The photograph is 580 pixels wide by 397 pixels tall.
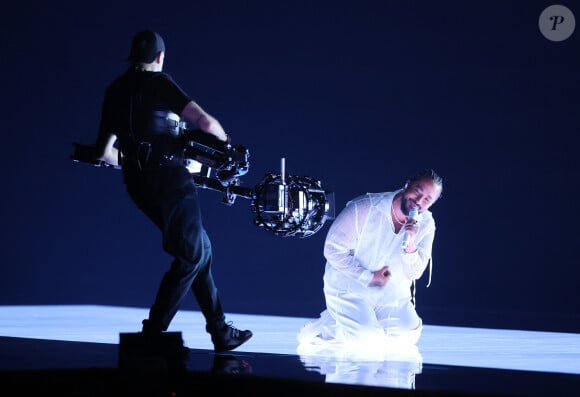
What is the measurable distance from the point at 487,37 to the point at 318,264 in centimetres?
235

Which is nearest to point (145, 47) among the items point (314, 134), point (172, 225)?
point (172, 225)

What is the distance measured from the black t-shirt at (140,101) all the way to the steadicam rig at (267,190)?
0.55 feet

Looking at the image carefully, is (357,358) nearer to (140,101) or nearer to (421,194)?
(421,194)

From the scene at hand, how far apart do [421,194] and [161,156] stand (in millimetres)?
1402

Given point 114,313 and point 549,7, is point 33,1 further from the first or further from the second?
point 549,7

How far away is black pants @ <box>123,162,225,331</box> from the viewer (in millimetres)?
3805

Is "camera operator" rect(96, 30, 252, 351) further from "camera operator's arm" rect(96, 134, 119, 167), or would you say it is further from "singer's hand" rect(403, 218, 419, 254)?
"singer's hand" rect(403, 218, 419, 254)

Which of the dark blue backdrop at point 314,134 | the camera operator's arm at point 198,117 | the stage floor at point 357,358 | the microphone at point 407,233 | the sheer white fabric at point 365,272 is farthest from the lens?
the dark blue backdrop at point 314,134

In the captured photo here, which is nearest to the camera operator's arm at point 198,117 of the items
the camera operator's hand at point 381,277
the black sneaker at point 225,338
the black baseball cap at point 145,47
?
the black baseball cap at point 145,47

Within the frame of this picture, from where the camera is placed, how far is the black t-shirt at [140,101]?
3805 mm

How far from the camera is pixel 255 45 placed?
779cm

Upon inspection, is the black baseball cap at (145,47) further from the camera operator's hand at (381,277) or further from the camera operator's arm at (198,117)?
the camera operator's hand at (381,277)

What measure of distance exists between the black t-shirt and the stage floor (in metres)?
0.96

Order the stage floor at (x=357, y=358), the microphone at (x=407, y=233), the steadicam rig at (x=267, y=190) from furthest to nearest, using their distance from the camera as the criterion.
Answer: the microphone at (x=407, y=233)
the steadicam rig at (x=267, y=190)
the stage floor at (x=357, y=358)
